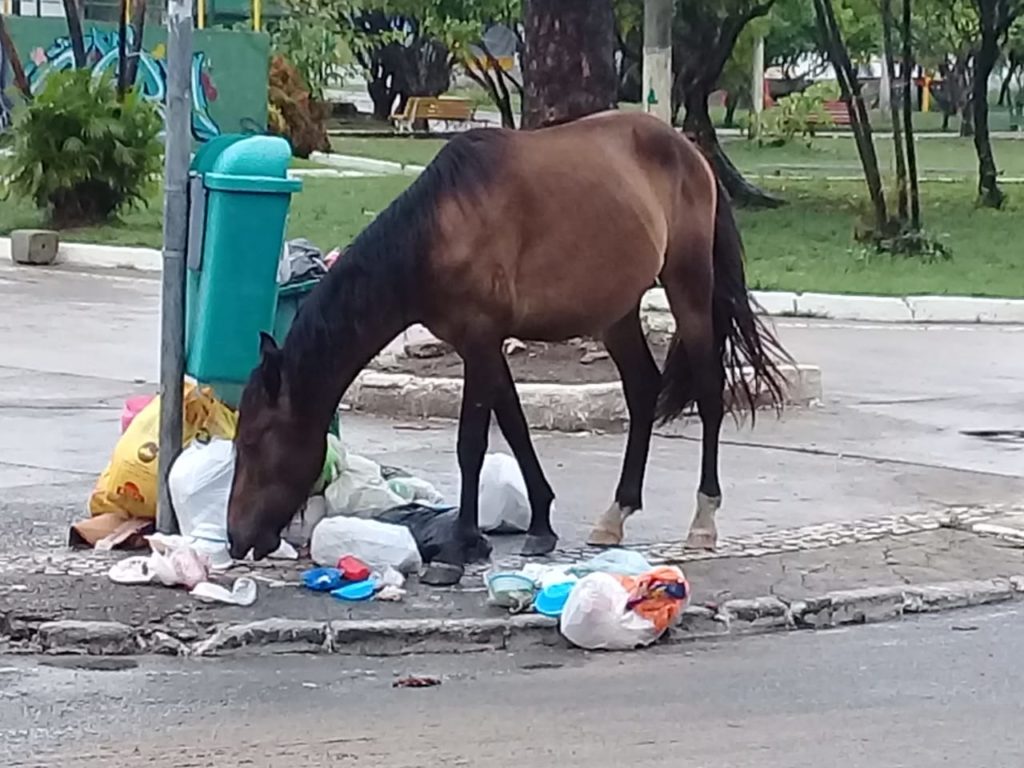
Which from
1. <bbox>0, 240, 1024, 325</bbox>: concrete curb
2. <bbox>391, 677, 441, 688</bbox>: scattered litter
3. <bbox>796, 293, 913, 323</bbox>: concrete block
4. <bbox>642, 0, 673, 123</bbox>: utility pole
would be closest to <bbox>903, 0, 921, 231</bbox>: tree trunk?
<bbox>642, 0, 673, 123</bbox>: utility pole

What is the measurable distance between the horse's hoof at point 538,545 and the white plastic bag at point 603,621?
121 centimetres

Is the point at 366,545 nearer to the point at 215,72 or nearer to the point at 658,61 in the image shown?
the point at 658,61

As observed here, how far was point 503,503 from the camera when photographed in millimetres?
8820

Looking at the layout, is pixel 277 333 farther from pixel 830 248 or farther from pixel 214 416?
pixel 830 248

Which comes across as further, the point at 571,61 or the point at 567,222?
the point at 571,61

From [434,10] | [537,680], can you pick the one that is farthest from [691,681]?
[434,10]

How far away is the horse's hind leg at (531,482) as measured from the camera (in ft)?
27.6

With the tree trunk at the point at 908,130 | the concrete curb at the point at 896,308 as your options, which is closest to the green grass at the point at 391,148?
the tree trunk at the point at 908,130

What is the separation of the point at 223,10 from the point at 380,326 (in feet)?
135

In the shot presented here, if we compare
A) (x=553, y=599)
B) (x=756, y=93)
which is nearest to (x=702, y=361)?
(x=553, y=599)

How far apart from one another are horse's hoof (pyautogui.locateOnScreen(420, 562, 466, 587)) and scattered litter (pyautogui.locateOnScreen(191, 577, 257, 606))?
0.68 m

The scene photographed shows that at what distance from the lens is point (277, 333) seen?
913cm

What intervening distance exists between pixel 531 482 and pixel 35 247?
14.2m

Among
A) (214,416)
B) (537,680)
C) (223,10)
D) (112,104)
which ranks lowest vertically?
(537,680)
